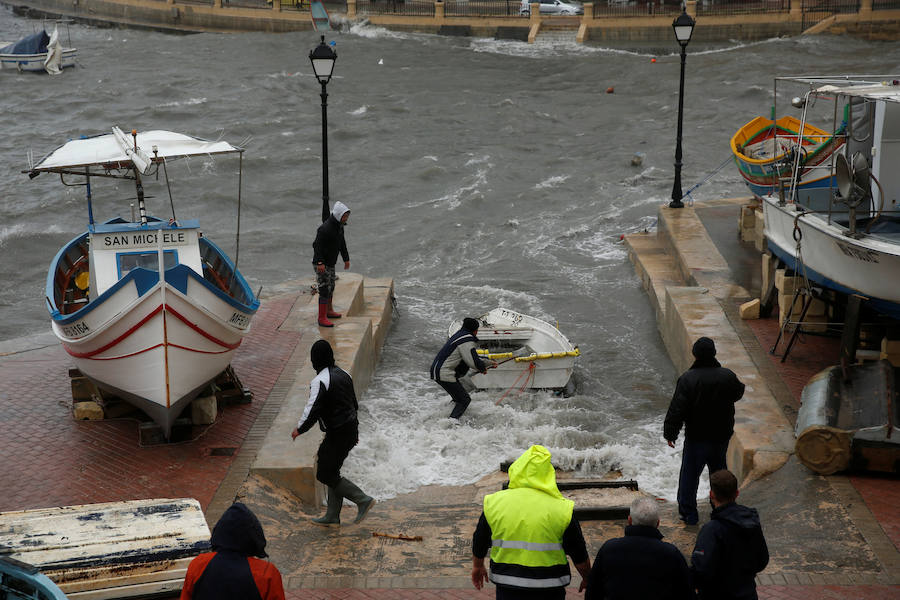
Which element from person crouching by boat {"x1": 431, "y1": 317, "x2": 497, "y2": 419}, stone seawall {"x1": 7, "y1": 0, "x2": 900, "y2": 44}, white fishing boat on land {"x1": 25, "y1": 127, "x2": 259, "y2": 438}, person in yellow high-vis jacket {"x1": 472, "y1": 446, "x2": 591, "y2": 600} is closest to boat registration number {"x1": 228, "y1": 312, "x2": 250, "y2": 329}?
white fishing boat on land {"x1": 25, "y1": 127, "x2": 259, "y2": 438}

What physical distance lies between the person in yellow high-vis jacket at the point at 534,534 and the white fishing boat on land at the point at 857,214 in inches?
240

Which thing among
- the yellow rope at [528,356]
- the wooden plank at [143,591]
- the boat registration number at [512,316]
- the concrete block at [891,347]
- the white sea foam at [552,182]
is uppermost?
the concrete block at [891,347]

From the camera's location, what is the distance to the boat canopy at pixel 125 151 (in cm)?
1164

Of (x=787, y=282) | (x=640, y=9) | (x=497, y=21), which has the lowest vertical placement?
(x=787, y=282)

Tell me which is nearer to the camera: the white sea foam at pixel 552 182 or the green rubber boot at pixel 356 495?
the green rubber boot at pixel 356 495

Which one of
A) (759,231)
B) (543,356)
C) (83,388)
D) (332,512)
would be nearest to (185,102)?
(759,231)

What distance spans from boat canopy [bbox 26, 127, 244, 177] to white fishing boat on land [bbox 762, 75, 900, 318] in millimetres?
6694

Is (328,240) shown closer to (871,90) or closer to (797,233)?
(797,233)

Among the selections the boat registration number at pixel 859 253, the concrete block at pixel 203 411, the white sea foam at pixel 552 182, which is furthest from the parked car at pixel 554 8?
the concrete block at pixel 203 411

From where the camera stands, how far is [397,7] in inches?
2420

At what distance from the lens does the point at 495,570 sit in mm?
5543

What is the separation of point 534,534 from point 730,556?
1.08 m

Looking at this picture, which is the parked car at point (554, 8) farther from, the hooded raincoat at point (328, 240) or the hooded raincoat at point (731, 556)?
the hooded raincoat at point (731, 556)

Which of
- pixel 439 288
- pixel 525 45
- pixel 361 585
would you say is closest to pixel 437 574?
pixel 361 585
